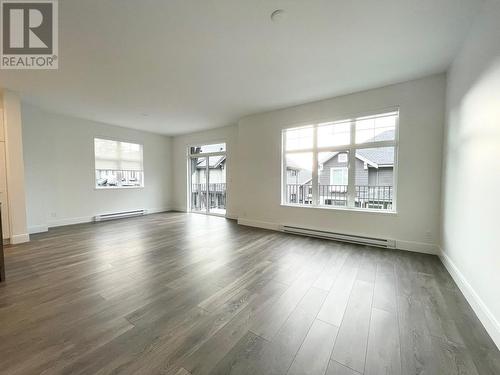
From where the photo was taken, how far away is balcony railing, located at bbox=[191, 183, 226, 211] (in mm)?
6797

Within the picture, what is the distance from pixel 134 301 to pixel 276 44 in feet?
10.4

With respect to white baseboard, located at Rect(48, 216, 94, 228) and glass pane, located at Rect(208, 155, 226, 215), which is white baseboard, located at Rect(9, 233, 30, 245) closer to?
white baseboard, located at Rect(48, 216, 94, 228)

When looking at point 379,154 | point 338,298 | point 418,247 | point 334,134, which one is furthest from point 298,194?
point 338,298

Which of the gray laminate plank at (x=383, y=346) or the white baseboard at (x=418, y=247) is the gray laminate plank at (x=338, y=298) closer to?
the gray laminate plank at (x=383, y=346)

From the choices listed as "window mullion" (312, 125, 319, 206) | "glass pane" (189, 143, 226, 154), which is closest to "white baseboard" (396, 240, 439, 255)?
"window mullion" (312, 125, 319, 206)

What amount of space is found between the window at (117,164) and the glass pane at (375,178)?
6.46 m

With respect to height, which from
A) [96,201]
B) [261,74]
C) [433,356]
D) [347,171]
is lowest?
[433,356]

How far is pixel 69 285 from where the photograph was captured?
7.30 ft

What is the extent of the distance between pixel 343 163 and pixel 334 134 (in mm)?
629

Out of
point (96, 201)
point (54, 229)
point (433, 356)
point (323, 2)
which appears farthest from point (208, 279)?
point (96, 201)

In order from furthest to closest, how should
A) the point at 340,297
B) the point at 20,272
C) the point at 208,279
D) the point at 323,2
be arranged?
the point at 20,272
the point at 208,279
the point at 340,297
the point at 323,2

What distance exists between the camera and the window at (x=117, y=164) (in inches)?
228

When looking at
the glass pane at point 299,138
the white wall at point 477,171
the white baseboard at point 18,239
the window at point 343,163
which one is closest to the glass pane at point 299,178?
the window at point 343,163

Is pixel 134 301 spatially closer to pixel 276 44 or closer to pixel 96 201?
pixel 276 44
